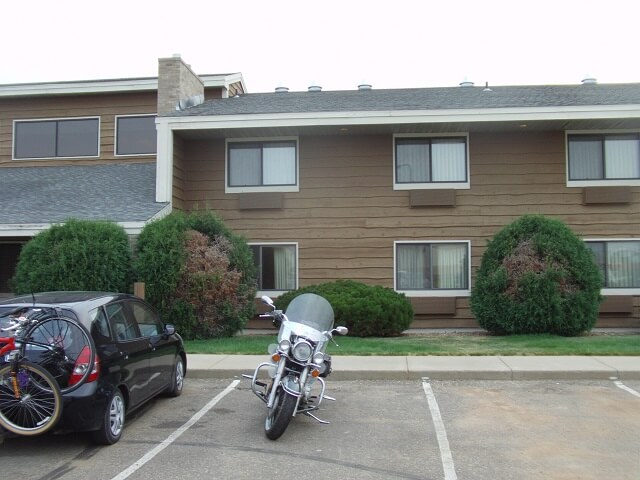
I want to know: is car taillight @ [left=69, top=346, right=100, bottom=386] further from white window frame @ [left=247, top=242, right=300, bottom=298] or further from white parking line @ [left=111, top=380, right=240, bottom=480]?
white window frame @ [left=247, top=242, right=300, bottom=298]

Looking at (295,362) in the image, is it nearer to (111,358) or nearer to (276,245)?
(111,358)

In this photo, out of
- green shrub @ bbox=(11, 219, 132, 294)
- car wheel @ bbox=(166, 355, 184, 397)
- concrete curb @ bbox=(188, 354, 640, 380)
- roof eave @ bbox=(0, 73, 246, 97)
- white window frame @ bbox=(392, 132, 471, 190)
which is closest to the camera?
car wheel @ bbox=(166, 355, 184, 397)

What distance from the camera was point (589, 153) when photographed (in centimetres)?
1605

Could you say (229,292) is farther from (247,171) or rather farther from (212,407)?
(212,407)

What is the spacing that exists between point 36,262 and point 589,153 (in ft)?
43.7

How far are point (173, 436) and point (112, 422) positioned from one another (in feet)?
2.17

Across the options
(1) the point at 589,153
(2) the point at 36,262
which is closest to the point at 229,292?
(2) the point at 36,262

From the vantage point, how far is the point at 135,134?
18703mm

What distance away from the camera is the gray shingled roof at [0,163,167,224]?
47.0 ft

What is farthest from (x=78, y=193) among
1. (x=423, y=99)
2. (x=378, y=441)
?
(x=378, y=441)

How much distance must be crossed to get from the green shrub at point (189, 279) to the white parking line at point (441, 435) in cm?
556

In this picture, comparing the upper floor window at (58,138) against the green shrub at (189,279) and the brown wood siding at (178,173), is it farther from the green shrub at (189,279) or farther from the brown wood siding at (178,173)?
the green shrub at (189,279)

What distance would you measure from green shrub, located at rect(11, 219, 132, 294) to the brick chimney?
456 cm

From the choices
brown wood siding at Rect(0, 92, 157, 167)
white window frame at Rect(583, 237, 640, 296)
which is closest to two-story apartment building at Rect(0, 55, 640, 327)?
white window frame at Rect(583, 237, 640, 296)
